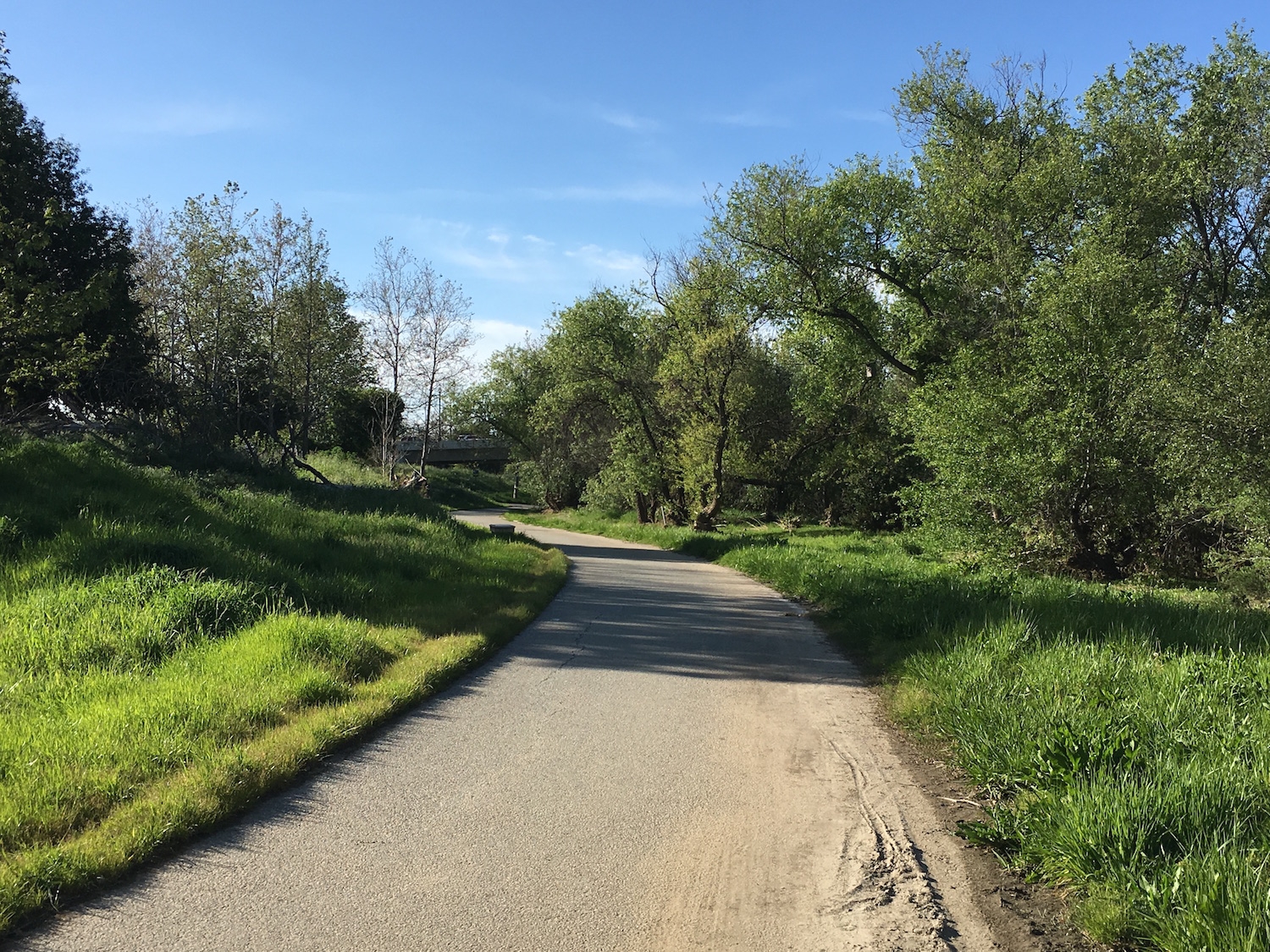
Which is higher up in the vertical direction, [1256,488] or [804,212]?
[804,212]

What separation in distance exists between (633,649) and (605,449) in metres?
32.1

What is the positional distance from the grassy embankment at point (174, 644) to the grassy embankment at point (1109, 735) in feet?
14.0

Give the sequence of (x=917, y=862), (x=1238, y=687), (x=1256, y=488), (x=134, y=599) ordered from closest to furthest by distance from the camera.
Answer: (x=917, y=862), (x=1238, y=687), (x=134, y=599), (x=1256, y=488)

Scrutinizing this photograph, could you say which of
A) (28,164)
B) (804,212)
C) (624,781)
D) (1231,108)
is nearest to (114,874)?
(624,781)

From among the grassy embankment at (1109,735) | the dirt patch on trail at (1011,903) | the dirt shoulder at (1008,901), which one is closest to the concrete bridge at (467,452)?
the grassy embankment at (1109,735)

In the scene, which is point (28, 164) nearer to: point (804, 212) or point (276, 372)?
point (276, 372)

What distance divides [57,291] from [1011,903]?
1895 cm

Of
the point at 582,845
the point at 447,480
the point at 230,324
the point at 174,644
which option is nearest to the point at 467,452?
the point at 447,480

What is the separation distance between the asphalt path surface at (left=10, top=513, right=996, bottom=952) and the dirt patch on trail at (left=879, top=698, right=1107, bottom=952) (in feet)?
0.26

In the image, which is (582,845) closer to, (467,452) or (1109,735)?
(1109,735)

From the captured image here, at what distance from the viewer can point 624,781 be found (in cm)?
505

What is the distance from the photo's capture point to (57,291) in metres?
16.0

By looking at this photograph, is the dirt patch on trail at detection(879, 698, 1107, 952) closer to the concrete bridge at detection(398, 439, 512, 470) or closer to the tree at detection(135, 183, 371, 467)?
the tree at detection(135, 183, 371, 467)

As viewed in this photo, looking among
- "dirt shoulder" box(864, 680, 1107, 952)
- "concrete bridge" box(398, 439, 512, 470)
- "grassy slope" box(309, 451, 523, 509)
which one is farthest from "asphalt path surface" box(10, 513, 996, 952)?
"concrete bridge" box(398, 439, 512, 470)
